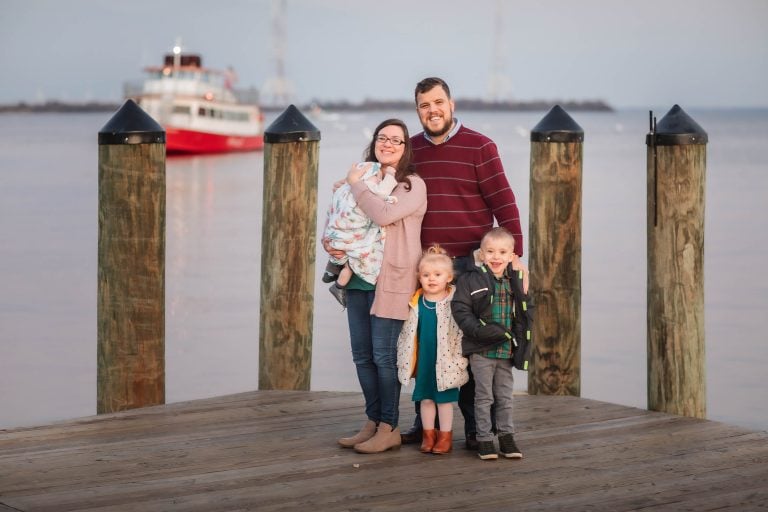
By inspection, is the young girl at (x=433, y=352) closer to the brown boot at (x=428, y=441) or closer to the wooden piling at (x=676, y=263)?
the brown boot at (x=428, y=441)

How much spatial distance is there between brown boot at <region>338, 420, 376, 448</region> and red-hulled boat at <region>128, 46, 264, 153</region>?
148 ft

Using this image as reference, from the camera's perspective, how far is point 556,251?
6391 mm

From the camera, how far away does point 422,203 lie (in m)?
5.22

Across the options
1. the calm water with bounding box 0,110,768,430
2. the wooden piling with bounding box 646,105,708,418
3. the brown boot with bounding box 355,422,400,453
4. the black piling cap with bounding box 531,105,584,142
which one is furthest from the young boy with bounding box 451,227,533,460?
the calm water with bounding box 0,110,768,430

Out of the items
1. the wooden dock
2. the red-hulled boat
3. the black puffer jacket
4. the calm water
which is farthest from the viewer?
the red-hulled boat

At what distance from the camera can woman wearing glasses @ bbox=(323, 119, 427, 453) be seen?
5.15 m

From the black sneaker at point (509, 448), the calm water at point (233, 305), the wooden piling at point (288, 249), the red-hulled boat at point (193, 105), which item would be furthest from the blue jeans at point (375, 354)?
the red-hulled boat at point (193, 105)

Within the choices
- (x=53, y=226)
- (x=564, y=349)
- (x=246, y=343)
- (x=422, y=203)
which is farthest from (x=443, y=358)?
(x=53, y=226)

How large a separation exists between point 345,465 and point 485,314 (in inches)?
32.0

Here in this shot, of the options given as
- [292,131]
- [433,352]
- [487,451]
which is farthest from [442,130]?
[487,451]

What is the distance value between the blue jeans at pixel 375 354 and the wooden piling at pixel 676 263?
1451 millimetres

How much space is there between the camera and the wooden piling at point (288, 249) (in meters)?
6.32

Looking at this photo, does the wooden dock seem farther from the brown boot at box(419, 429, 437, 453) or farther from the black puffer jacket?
the black puffer jacket

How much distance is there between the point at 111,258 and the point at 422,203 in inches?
65.6
